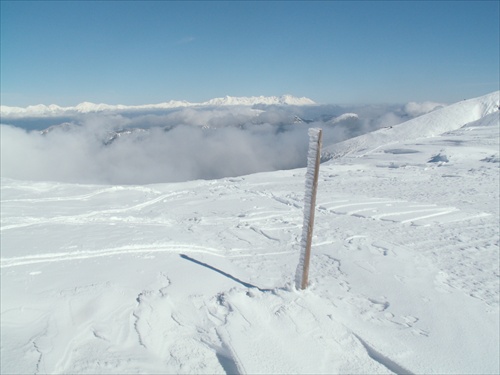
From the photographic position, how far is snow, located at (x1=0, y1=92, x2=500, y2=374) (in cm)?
404

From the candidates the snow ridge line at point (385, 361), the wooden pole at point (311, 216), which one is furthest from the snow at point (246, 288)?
the wooden pole at point (311, 216)

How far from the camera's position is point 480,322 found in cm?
490

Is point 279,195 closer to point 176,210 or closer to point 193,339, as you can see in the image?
point 176,210

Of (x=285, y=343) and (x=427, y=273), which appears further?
(x=427, y=273)

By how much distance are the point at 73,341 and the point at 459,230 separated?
30.7ft

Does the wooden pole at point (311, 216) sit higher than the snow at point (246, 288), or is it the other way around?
the wooden pole at point (311, 216)

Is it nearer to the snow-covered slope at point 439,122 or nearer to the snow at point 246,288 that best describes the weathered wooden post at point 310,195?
the snow at point 246,288

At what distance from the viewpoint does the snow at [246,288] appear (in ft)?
13.2

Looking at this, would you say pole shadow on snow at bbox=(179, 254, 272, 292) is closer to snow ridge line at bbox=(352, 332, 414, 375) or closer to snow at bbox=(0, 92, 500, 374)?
snow at bbox=(0, 92, 500, 374)

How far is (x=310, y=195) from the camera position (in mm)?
5113

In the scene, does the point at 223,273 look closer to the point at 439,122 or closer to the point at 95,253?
the point at 95,253

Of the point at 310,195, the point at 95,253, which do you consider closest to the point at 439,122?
the point at 310,195

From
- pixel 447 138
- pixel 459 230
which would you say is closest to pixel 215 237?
pixel 459 230

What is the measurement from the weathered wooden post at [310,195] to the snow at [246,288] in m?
0.31
